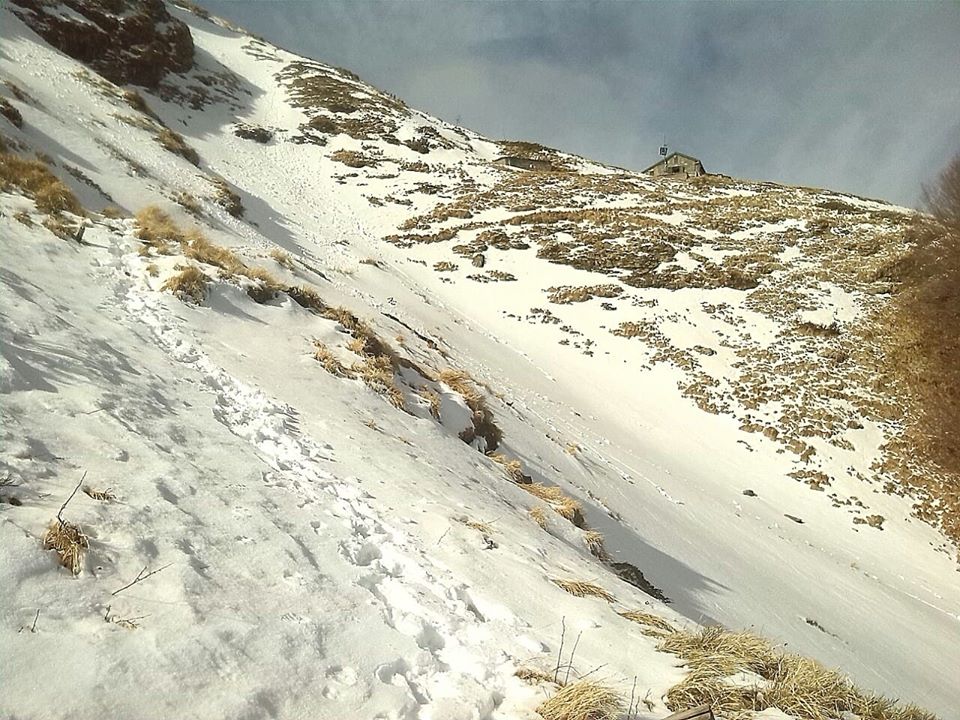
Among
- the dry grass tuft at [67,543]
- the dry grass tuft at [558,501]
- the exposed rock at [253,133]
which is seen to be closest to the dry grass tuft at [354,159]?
the exposed rock at [253,133]

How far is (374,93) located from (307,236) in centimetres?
4485

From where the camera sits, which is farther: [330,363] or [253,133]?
[253,133]

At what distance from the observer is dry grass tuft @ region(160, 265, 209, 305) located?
292 inches

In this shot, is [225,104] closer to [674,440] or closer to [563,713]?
[674,440]

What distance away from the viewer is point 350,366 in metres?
7.79

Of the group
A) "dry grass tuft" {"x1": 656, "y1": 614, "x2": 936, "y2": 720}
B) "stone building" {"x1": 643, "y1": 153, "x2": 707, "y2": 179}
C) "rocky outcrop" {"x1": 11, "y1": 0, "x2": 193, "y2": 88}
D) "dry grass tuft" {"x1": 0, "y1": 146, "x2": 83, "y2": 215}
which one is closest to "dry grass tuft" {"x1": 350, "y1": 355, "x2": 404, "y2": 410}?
"dry grass tuft" {"x1": 656, "y1": 614, "x2": 936, "y2": 720}

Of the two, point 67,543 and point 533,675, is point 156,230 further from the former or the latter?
point 533,675

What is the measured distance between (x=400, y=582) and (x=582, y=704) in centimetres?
147

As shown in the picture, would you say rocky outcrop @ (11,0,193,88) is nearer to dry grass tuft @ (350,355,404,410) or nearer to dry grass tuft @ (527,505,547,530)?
dry grass tuft @ (350,355,404,410)

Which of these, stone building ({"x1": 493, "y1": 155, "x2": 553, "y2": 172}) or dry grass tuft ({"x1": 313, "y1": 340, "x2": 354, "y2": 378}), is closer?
dry grass tuft ({"x1": 313, "y1": 340, "x2": 354, "y2": 378})

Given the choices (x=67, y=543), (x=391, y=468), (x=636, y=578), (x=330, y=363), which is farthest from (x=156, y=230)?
(x=636, y=578)

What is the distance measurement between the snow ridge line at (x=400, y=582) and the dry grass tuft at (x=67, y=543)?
5.11 feet

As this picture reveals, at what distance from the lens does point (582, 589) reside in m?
4.46

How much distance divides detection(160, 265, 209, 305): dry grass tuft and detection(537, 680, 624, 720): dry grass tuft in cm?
712
